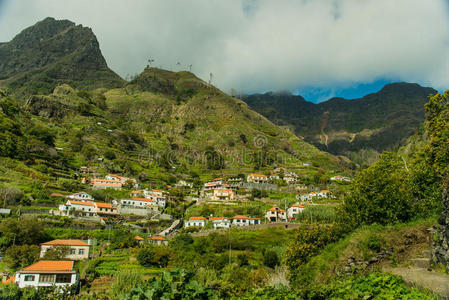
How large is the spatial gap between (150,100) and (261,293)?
621 feet

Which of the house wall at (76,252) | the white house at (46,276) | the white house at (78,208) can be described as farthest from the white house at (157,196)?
the white house at (46,276)

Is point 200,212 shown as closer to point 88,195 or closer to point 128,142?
point 88,195

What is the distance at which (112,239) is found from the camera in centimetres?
5453

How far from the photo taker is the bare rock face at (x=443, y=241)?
11195mm

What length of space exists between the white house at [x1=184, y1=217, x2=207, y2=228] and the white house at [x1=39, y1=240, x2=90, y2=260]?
25369 millimetres

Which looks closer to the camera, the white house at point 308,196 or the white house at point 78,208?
the white house at point 78,208

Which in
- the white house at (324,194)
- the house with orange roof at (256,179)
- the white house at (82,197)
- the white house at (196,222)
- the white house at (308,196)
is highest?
the house with orange roof at (256,179)

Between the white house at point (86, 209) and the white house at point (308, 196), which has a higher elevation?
the white house at point (308, 196)

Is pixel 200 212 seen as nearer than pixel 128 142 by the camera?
Yes

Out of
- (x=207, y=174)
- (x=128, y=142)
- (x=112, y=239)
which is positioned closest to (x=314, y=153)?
(x=207, y=174)

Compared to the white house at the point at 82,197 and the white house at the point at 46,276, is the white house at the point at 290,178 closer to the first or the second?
the white house at the point at 82,197

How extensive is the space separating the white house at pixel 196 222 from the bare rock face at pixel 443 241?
5853 cm

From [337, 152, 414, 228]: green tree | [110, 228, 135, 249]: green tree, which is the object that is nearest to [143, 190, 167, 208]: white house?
[110, 228, 135, 249]: green tree

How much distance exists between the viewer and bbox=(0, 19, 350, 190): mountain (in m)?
82.6
